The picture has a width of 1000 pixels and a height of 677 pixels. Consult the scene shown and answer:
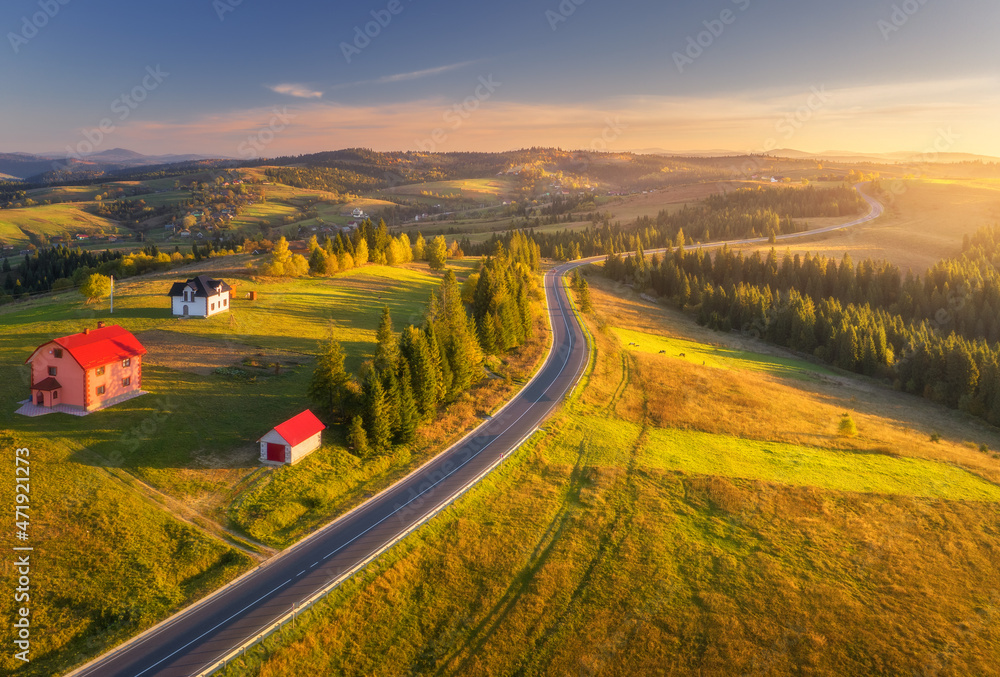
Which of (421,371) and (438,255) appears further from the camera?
(438,255)

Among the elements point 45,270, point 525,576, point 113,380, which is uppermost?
point 45,270

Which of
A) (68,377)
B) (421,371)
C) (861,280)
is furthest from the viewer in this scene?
(861,280)

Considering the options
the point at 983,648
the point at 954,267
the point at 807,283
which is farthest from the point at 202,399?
the point at 954,267

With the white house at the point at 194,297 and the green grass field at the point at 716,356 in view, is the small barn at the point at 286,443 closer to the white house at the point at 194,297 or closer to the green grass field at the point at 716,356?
the white house at the point at 194,297

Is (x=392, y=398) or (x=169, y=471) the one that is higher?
(x=392, y=398)

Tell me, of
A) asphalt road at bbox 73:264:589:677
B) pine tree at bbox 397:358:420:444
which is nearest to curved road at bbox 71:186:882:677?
asphalt road at bbox 73:264:589:677

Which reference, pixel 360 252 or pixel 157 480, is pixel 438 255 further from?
pixel 157 480

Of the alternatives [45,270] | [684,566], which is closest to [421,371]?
[684,566]
